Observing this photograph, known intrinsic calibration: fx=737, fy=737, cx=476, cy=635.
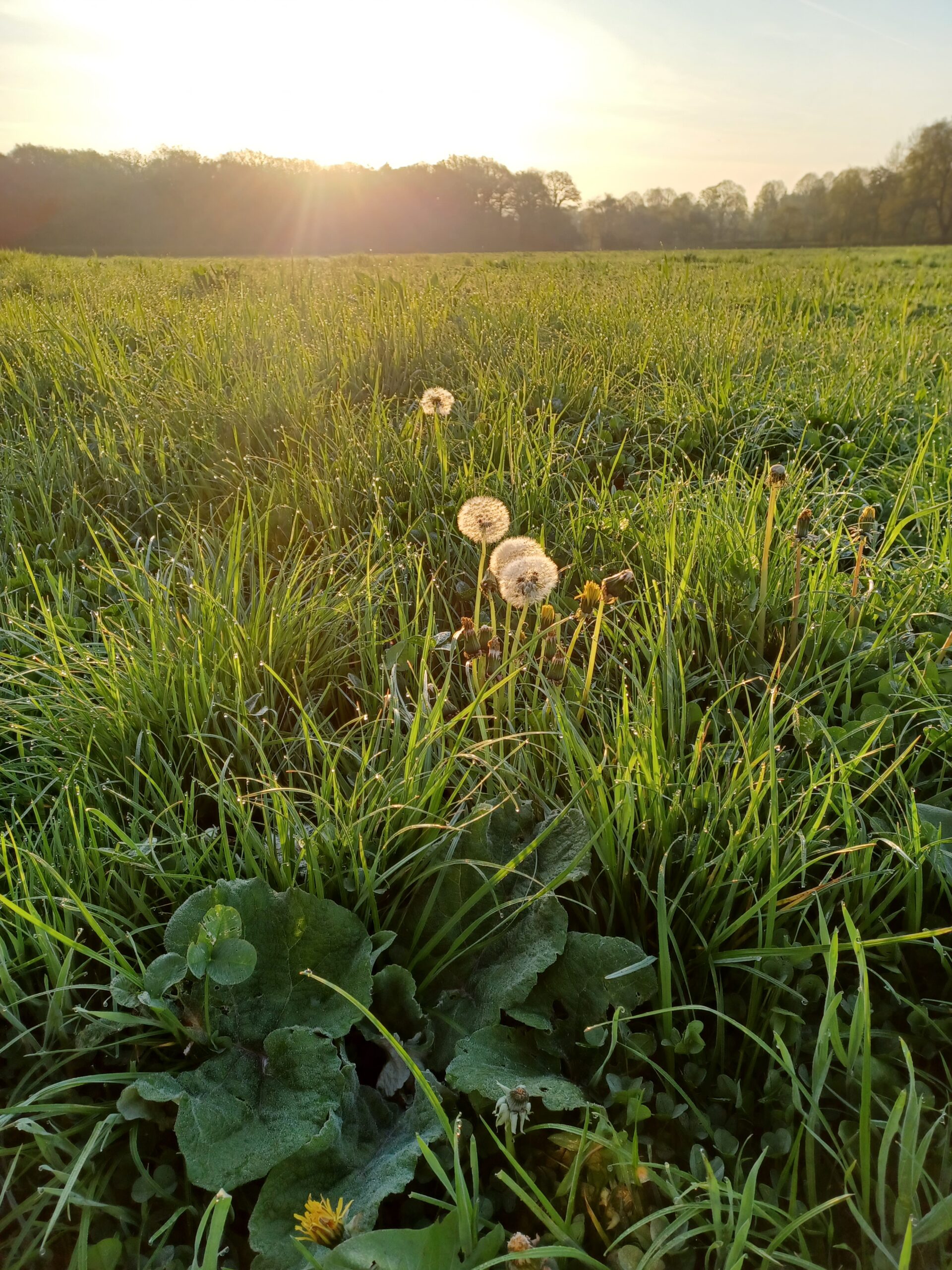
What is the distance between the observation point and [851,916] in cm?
119

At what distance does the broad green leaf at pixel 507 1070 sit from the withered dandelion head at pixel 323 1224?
0.19m

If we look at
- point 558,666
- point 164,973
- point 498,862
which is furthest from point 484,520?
point 164,973

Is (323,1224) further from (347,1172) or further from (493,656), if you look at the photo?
(493,656)

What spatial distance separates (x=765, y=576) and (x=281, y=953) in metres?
1.31

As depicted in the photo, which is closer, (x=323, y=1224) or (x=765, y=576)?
(x=323, y=1224)

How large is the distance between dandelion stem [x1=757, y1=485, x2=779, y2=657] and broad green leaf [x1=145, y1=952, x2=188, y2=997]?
1382 mm

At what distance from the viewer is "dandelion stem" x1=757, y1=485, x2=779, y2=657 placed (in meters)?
1.64

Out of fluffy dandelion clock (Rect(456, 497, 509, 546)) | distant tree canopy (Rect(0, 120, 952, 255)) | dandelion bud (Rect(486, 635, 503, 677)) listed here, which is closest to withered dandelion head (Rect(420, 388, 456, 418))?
fluffy dandelion clock (Rect(456, 497, 509, 546))

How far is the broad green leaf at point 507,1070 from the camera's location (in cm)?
93

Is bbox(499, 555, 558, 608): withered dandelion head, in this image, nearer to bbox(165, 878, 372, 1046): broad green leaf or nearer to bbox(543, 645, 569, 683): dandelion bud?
bbox(543, 645, 569, 683): dandelion bud

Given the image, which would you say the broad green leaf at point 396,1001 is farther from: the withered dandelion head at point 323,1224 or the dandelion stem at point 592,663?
the dandelion stem at point 592,663

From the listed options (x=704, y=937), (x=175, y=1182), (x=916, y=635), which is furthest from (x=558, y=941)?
(x=916, y=635)

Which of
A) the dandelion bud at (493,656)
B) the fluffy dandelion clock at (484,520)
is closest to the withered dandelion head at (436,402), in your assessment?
the fluffy dandelion clock at (484,520)

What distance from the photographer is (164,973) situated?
3.43ft
